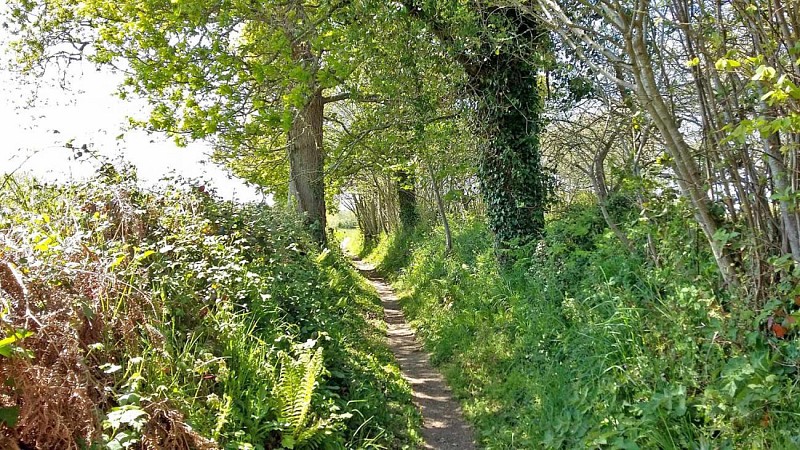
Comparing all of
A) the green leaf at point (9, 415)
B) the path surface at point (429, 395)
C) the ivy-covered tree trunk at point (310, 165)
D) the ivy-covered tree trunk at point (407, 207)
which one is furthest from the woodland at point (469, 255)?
the ivy-covered tree trunk at point (407, 207)

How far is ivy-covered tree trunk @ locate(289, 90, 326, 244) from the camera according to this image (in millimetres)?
13177

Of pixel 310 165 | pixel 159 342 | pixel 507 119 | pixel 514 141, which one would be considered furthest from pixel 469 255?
pixel 159 342

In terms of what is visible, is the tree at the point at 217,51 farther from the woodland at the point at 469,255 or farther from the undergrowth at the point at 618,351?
the undergrowth at the point at 618,351

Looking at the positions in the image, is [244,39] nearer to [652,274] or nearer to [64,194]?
[64,194]

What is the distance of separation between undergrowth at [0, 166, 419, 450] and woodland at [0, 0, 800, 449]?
0.03 m

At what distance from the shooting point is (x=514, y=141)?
8953 millimetres

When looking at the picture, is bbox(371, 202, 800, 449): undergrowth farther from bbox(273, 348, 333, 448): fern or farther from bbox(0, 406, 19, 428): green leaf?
bbox(0, 406, 19, 428): green leaf

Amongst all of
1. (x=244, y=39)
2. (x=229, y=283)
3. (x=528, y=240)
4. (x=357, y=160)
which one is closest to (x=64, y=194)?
(x=229, y=283)

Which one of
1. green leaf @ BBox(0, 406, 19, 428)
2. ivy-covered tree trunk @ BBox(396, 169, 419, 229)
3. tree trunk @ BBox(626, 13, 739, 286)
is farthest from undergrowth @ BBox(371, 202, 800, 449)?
ivy-covered tree trunk @ BBox(396, 169, 419, 229)

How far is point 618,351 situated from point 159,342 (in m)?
3.96

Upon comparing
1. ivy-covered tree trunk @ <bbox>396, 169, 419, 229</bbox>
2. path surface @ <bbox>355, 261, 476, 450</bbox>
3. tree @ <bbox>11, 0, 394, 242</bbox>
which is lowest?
path surface @ <bbox>355, 261, 476, 450</bbox>

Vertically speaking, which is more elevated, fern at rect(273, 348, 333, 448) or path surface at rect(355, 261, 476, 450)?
fern at rect(273, 348, 333, 448)

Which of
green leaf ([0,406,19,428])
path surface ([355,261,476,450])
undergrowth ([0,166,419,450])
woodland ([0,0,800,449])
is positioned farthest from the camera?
path surface ([355,261,476,450])

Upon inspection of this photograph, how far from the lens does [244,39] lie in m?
13.3
